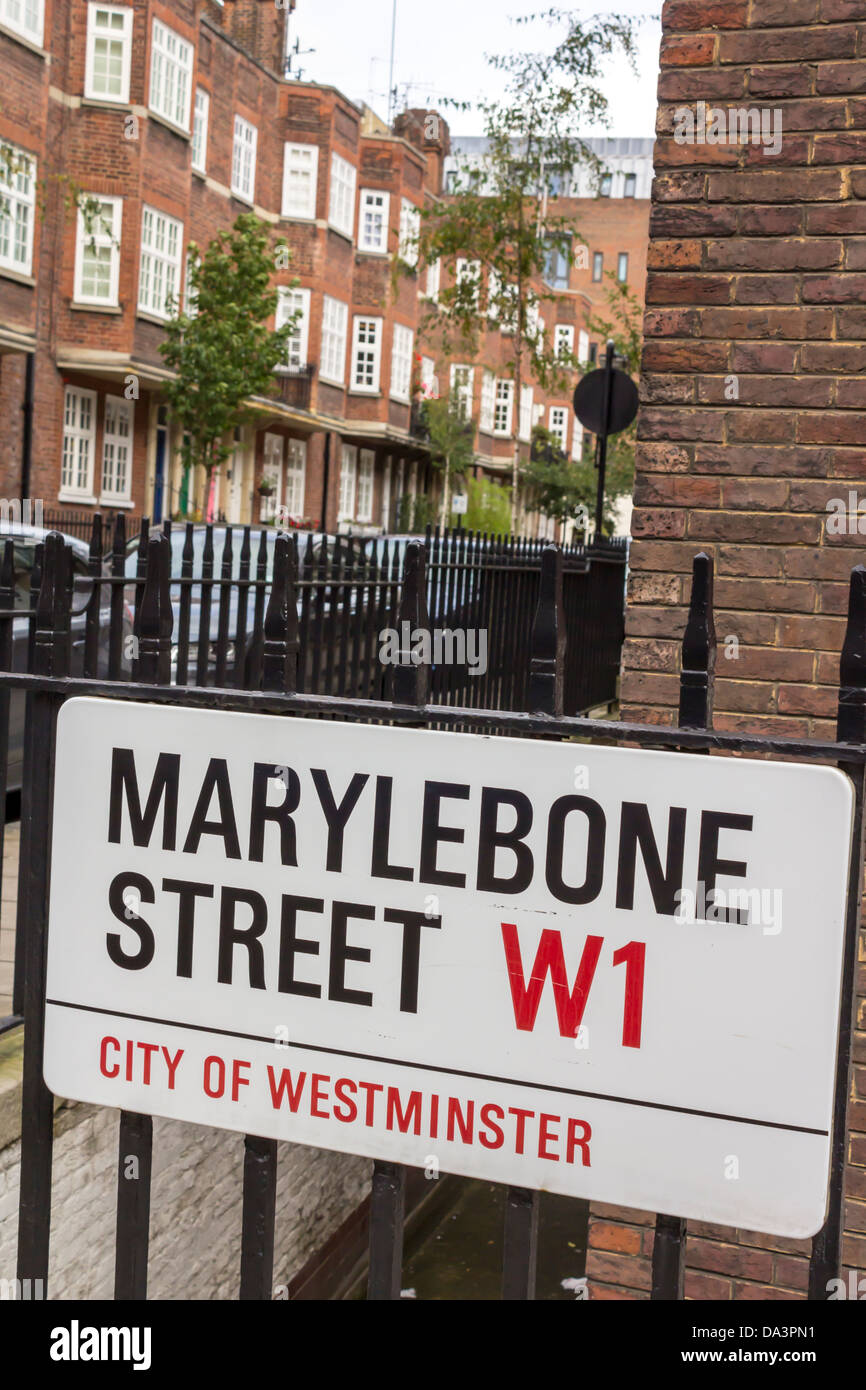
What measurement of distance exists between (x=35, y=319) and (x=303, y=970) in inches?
924

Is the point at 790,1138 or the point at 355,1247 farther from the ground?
the point at 790,1138

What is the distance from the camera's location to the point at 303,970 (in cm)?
199

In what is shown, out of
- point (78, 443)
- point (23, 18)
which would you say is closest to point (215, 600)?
point (23, 18)

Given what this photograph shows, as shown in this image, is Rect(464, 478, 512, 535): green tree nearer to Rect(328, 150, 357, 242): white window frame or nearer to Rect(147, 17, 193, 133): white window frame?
Rect(328, 150, 357, 242): white window frame

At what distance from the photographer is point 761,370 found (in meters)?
3.60

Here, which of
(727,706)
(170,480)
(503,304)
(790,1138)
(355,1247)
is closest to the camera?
(790,1138)

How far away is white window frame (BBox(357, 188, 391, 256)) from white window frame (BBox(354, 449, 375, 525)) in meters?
5.39

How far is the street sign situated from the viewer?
176cm

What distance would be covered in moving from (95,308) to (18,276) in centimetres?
196

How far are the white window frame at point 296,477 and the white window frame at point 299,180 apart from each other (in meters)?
5.34
